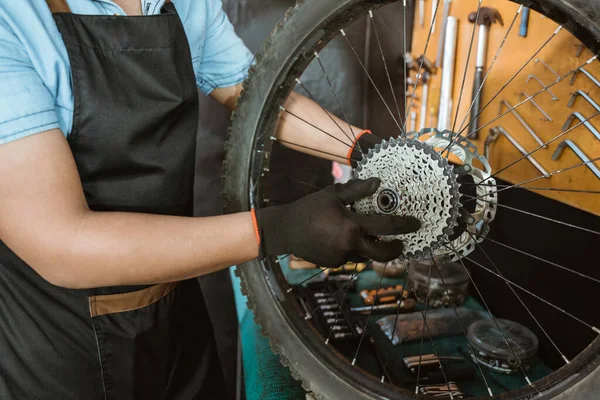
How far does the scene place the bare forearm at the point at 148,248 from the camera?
553mm

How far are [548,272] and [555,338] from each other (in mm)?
134

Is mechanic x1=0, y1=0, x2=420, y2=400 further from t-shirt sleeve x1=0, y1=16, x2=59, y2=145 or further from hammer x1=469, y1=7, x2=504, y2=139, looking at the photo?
hammer x1=469, y1=7, x2=504, y2=139

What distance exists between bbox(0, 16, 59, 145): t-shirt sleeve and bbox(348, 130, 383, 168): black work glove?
→ 0.45 metres

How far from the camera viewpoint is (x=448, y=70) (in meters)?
1.29

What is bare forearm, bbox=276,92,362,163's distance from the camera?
2.88 ft

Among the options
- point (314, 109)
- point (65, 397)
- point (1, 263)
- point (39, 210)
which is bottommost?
point (65, 397)

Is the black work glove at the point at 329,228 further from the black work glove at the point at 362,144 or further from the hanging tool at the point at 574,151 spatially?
the hanging tool at the point at 574,151

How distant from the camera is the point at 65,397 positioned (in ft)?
2.46

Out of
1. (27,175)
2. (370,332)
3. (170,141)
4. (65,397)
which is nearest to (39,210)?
(27,175)

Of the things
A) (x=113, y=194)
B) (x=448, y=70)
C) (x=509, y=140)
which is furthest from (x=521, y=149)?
(x=113, y=194)

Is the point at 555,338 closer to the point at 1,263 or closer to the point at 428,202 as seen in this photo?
the point at 428,202

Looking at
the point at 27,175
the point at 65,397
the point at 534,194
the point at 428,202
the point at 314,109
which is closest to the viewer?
the point at 27,175

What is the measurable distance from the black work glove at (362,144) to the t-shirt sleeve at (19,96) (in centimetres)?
45

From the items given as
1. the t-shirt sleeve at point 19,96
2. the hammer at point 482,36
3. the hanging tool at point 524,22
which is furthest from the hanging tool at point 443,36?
the t-shirt sleeve at point 19,96
